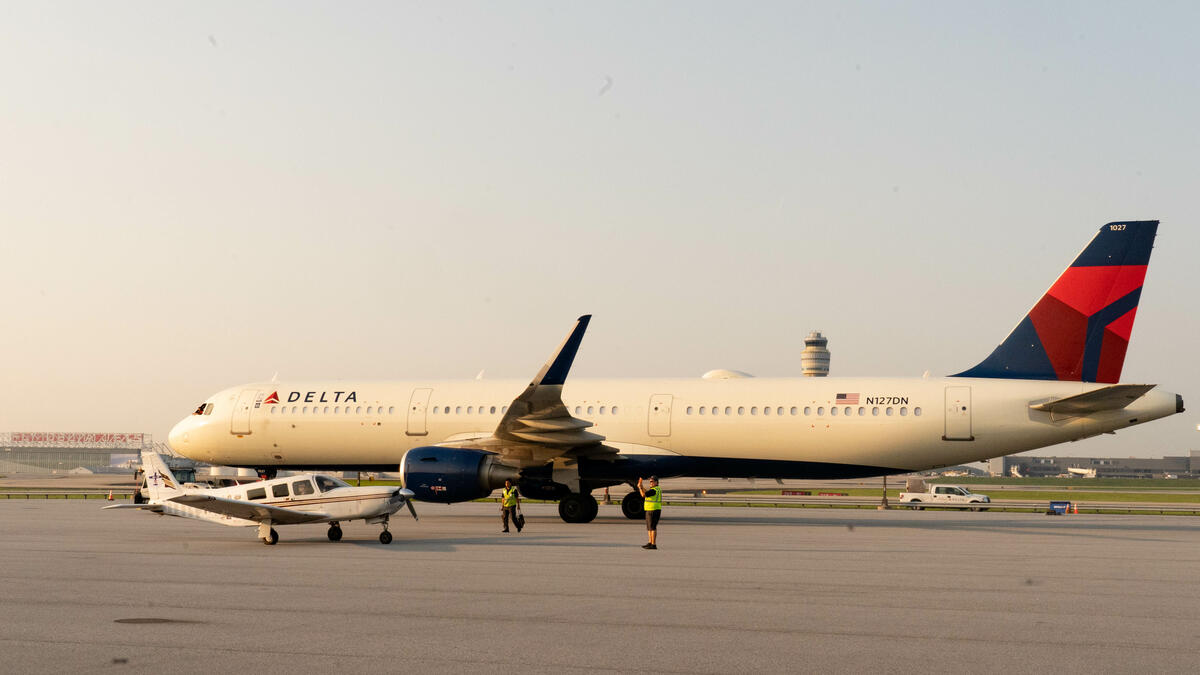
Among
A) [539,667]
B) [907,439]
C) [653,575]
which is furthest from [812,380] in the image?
[539,667]

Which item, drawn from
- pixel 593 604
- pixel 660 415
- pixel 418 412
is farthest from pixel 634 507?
pixel 593 604

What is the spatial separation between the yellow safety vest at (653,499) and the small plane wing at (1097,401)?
463 inches

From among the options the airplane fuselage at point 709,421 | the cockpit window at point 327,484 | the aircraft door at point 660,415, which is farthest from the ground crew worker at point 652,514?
the aircraft door at point 660,415

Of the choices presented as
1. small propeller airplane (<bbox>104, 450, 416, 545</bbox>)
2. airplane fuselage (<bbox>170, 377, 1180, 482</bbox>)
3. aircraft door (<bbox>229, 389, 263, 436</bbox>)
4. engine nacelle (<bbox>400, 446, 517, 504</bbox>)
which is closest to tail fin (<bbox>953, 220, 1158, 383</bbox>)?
airplane fuselage (<bbox>170, 377, 1180, 482</bbox>)

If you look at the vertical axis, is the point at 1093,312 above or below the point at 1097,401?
above

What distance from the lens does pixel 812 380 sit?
→ 31359 mm

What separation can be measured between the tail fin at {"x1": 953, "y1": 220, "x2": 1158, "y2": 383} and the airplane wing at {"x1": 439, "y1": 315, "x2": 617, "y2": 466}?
39.1 ft

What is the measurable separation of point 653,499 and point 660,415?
976 centimetres

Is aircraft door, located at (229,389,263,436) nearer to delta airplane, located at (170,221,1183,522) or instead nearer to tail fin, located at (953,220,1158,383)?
delta airplane, located at (170,221,1183,522)

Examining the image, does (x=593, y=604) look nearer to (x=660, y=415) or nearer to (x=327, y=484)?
(x=327, y=484)

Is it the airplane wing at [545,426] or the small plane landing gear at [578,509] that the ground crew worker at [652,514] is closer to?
the airplane wing at [545,426]

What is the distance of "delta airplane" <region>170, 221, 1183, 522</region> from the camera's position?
28031 millimetres

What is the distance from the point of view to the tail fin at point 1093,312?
28109mm

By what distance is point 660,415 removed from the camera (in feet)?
103
